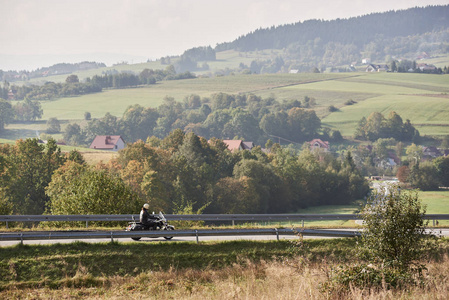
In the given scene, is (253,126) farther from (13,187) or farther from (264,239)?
(264,239)

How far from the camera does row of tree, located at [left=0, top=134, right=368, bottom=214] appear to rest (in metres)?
72.5

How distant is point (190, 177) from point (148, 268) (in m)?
66.1

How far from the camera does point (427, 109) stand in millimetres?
184625

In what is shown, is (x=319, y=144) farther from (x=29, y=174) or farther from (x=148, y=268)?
(x=148, y=268)

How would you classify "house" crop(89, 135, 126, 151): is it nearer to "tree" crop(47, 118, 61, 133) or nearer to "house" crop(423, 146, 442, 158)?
"tree" crop(47, 118, 61, 133)

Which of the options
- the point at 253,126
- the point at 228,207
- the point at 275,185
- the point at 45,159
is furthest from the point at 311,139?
the point at 45,159

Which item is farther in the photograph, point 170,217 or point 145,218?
point 170,217

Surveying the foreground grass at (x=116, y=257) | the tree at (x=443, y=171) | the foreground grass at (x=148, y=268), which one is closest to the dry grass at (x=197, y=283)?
the foreground grass at (x=148, y=268)

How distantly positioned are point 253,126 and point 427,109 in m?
60.6

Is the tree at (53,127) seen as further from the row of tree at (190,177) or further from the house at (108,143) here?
the row of tree at (190,177)

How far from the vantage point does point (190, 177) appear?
293 feet

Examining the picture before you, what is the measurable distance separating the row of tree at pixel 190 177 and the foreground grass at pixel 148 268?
30.8 metres

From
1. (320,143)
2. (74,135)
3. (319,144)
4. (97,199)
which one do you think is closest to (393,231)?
(97,199)

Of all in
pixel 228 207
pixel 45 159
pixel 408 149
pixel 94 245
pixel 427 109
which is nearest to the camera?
pixel 94 245
